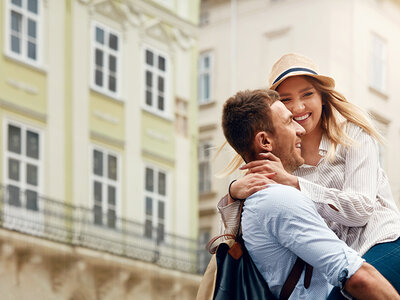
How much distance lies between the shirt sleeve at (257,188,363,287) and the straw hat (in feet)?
2.26

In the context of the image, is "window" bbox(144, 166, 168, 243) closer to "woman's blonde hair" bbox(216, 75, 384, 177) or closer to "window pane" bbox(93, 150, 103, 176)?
"window pane" bbox(93, 150, 103, 176)

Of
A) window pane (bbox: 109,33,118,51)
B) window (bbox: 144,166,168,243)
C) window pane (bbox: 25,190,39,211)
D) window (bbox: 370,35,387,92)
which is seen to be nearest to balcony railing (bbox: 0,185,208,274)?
window pane (bbox: 25,190,39,211)

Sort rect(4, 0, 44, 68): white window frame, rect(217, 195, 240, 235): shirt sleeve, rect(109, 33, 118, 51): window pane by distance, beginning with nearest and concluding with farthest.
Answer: rect(217, 195, 240, 235): shirt sleeve, rect(4, 0, 44, 68): white window frame, rect(109, 33, 118, 51): window pane

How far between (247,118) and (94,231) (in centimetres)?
2021

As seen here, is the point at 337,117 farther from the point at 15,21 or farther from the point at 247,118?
the point at 15,21

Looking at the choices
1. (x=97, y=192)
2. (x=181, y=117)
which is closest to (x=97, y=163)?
(x=97, y=192)

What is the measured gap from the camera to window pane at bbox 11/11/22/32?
2253cm

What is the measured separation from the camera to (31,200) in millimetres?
21984

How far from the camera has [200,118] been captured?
34.4 metres

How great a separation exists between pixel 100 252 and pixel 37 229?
1911mm

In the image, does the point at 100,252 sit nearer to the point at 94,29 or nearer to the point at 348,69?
the point at 94,29

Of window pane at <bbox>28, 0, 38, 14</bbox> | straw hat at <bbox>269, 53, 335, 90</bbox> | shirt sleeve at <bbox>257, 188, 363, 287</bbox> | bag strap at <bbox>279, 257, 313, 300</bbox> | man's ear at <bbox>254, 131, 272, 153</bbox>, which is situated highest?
window pane at <bbox>28, 0, 38, 14</bbox>

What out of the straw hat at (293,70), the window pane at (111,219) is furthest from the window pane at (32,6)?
the straw hat at (293,70)

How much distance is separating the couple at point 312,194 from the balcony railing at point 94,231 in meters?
17.6
